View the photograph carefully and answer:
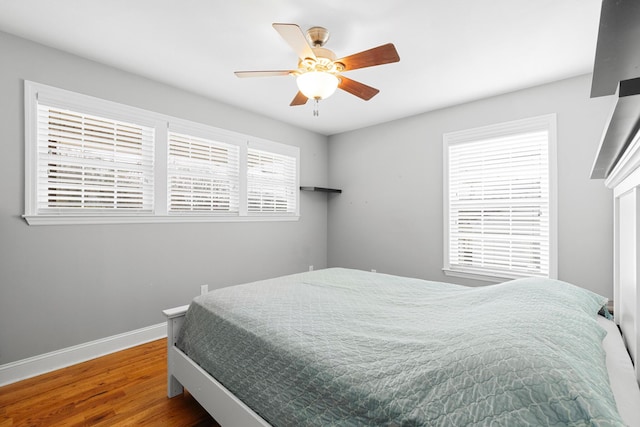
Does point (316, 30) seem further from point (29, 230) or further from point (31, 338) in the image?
point (31, 338)

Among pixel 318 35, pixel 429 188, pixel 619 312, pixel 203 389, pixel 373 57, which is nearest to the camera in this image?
pixel 619 312

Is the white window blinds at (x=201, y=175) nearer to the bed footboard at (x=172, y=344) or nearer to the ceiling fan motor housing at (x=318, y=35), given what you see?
the bed footboard at (x=172, y=344)

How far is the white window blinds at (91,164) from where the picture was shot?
2.34 metres

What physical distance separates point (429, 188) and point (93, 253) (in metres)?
3.63

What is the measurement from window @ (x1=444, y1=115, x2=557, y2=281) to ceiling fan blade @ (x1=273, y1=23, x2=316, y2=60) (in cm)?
235

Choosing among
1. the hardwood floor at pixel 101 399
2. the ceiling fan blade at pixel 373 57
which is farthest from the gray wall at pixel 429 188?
the hardwood floor at pixel 101 399

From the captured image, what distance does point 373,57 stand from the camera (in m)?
1.82

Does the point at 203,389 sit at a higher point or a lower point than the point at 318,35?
lower

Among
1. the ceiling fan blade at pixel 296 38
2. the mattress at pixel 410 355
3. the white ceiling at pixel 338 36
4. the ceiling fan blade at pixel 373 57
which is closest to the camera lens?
the mattress at pixel 410 355

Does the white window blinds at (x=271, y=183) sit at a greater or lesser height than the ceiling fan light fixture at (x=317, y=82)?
lesser

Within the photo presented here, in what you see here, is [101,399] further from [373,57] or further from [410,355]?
[373,57]

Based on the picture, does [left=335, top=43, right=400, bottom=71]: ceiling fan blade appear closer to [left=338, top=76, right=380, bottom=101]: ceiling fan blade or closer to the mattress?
[left=338, top=76, right=380, bottom=101]: ceiling fan blade

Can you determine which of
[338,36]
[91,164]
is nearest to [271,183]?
[91,164]

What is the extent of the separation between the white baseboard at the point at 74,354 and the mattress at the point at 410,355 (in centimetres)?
131
